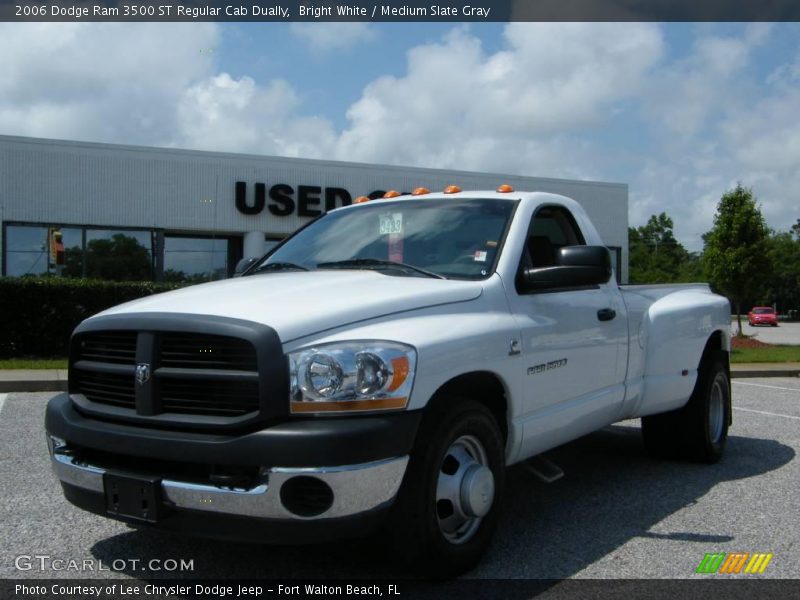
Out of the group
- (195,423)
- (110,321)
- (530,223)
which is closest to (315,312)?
(195,423)

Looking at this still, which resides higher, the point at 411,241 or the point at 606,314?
the point at 411,241

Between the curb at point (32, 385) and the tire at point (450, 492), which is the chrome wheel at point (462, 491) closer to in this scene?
the tire at point (450, 492)

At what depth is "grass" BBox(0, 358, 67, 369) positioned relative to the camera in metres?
13.4

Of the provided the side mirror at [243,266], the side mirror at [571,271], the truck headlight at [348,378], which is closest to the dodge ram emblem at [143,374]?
the truck headlight at [348,378]

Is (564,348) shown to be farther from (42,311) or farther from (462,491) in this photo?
(42,311)

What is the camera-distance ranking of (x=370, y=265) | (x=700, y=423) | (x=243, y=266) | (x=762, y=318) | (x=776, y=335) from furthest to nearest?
(x=762, y=318) < (x=776, y=335) < (x=700, y=423) < (x=243, y=266) < (x=370, y=265)

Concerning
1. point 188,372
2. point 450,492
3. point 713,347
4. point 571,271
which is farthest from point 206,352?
point 713,347

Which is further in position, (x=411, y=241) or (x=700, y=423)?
(x=700, y=423)

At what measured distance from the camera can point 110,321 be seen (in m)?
3.73

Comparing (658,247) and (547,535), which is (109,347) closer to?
(547,535)

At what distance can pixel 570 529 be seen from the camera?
466cm

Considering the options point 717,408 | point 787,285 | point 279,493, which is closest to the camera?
point 279,493

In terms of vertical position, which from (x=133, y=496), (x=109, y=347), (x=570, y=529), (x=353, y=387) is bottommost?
(x=570, y=529)

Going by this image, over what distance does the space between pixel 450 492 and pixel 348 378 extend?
2.60 ft
